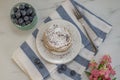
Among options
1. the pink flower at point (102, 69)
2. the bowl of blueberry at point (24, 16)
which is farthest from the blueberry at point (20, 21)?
the pink flower at point (102, 69)

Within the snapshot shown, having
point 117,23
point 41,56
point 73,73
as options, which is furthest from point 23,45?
point 117,23

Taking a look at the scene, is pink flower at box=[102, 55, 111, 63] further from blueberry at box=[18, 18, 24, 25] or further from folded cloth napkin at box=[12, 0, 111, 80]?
blueberry at box=[18, 18, 24, 25]

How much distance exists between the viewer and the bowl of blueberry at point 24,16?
47.1 inches

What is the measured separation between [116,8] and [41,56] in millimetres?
293

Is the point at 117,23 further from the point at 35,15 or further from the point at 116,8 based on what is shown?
the point at 35,15

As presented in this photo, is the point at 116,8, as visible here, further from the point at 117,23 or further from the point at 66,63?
the point at 66,63

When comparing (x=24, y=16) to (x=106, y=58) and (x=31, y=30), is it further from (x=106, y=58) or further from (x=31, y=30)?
(x=106, y=58)

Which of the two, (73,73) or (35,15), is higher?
(35,15)

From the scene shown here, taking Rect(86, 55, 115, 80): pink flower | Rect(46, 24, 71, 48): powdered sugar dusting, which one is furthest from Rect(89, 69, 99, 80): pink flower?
Rect(46, 24, 71, 48): powdered sugar dusting

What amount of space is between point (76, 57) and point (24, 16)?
203 mm

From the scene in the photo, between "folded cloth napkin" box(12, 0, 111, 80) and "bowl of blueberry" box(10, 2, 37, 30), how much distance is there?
3 centimetres

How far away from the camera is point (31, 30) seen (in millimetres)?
1236

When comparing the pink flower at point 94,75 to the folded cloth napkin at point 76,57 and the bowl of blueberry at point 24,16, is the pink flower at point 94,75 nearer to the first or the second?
the folded cloth napkin at point 76,57

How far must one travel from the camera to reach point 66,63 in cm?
119
